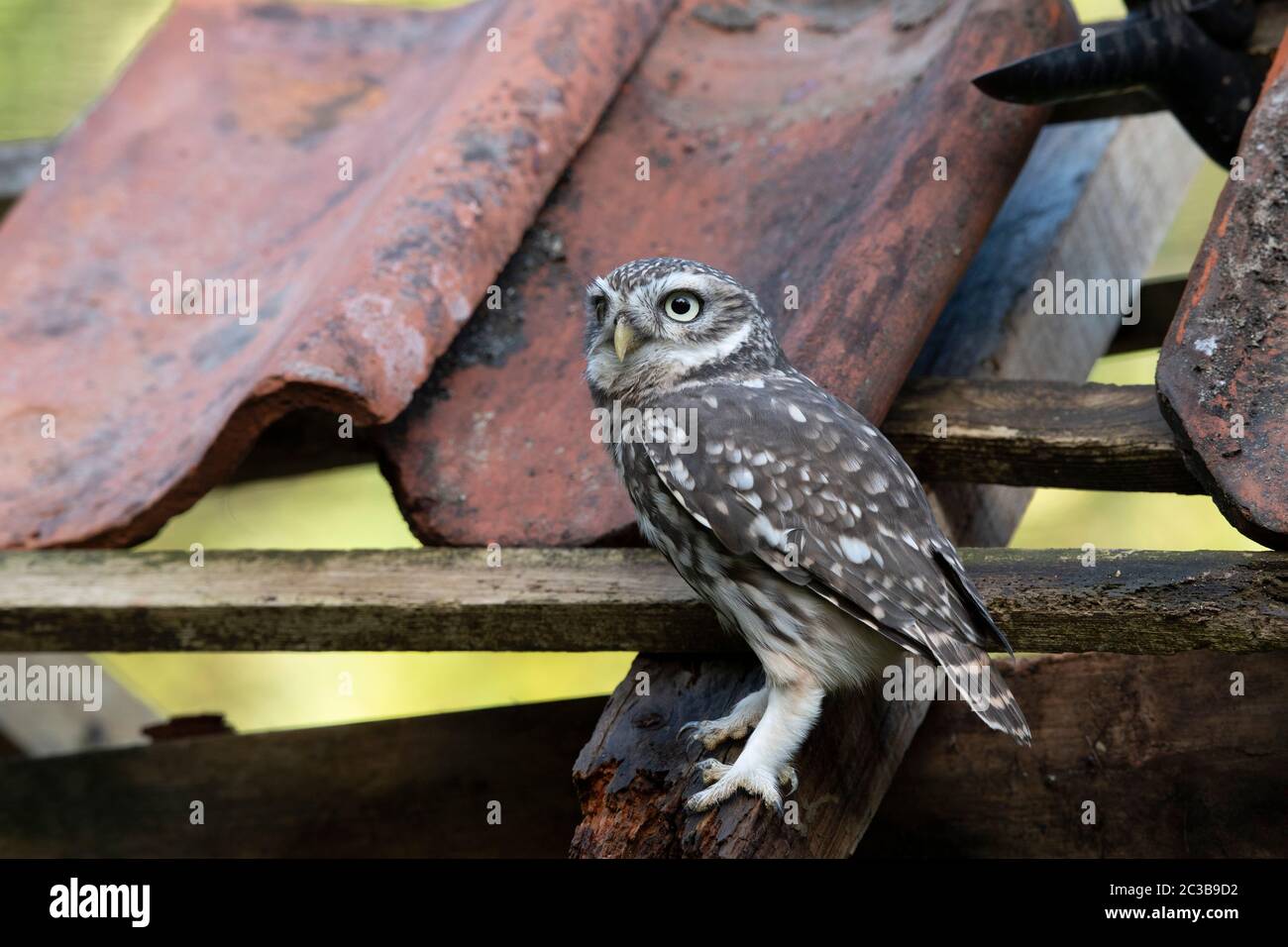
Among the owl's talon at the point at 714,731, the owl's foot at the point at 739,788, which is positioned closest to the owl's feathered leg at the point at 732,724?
the owl's talon at the point at 714,731

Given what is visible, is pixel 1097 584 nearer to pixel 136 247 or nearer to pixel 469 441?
pixel 469 441

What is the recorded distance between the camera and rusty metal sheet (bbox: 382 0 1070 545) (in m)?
2.41

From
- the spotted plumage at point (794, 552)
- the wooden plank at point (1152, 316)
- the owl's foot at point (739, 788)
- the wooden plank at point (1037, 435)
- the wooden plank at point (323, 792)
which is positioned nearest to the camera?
the owl's foot at point (739, 788)

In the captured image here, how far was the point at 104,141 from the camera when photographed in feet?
12.6

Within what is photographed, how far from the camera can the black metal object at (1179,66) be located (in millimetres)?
2557

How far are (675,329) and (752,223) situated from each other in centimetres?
57

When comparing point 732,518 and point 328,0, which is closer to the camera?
point 732,518

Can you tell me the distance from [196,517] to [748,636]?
498 cm

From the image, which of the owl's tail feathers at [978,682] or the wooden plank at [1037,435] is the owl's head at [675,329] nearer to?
the wooden plank at [1037,435]

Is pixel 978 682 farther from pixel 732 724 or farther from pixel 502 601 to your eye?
pixel 502 601

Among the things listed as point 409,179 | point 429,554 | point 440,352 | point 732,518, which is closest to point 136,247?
point 409,179

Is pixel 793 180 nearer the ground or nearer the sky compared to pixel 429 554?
nearer the sky

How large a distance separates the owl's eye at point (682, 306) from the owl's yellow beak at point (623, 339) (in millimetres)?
88

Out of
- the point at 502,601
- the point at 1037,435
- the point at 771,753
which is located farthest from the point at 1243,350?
the point at 502,601
